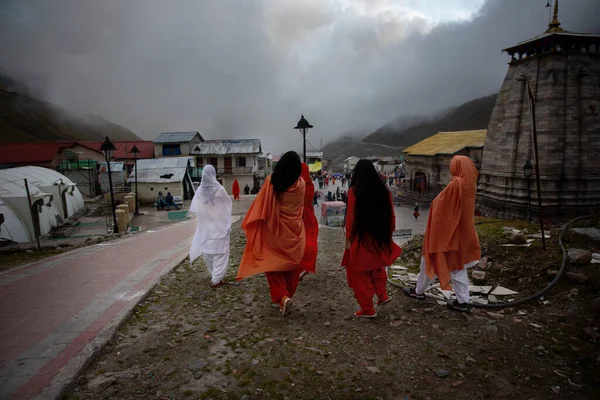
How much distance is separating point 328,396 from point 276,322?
149 cm

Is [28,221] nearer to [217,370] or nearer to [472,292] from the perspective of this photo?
[217,370]

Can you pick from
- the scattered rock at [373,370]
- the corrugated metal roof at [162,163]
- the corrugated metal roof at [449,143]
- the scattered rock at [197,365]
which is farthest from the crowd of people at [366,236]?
the corrugated metal roof at [162,163]

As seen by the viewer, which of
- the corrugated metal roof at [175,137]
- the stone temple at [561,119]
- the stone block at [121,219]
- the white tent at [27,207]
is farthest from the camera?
the corrugated metal roof at [175,137]

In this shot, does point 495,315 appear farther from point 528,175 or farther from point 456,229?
point 528,175

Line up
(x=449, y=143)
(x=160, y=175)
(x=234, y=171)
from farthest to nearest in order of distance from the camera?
(x=234, y=171), (x=449, y=143), (x=160, y=175)

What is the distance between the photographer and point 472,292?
5.05m

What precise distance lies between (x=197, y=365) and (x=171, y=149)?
38522mm

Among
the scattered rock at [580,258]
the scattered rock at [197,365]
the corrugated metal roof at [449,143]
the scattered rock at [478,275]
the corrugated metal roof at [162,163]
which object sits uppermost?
the corrugated metal roof at [449,143]

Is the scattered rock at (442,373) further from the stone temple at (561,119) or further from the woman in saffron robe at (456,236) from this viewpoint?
the stone temple at (561,119)

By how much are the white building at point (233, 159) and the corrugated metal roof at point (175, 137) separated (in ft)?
4.45

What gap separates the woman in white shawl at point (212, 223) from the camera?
5.72 m

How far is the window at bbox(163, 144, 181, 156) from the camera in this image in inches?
1522

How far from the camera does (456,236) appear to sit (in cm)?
443

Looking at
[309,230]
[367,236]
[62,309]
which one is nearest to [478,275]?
[367,236]
